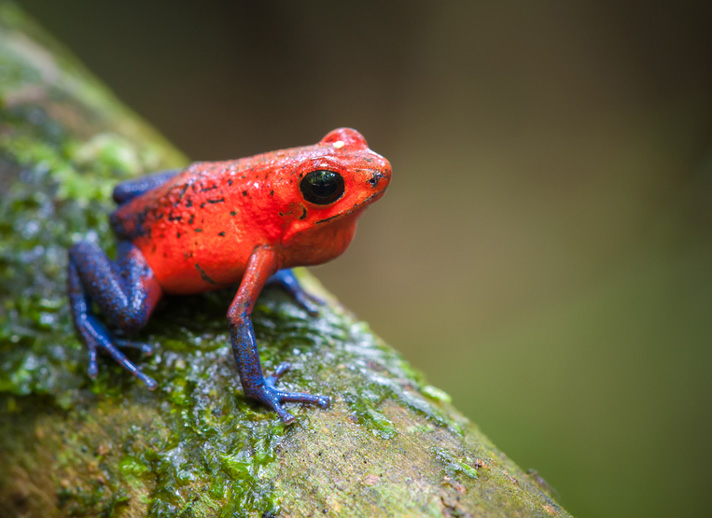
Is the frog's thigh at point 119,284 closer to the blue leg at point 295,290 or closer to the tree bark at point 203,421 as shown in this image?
the tree bark at point 203,421

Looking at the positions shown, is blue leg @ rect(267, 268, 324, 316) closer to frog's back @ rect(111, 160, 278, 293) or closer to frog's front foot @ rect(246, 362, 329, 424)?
frog's back @ rect(111, 160, 278, 293)

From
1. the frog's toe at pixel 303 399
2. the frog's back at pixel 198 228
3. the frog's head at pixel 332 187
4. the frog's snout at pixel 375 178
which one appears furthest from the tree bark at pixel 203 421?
the frog's snout at pixel 375 178

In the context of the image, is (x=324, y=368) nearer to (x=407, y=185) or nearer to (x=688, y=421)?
(x=688, y=421)

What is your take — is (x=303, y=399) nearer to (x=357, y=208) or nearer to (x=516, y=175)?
(x=357, y=208)

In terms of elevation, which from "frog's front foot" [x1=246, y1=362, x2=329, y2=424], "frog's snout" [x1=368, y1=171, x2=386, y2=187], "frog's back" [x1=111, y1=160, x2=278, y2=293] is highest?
"frog's snout" [x1=368, y1=171, x2=386, y2=187]

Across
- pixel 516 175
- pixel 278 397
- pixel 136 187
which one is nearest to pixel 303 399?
pixel 278 397

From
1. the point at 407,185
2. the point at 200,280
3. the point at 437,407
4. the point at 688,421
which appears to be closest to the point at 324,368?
the point at 437,407

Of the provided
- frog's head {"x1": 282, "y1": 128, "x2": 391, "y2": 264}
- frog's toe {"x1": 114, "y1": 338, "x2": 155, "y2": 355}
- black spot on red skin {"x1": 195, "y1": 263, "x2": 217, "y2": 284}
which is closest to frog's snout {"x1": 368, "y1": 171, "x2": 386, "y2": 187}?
frog's head {"x1": 282, "y1": 128, "x2": 391, "y2": 264}
